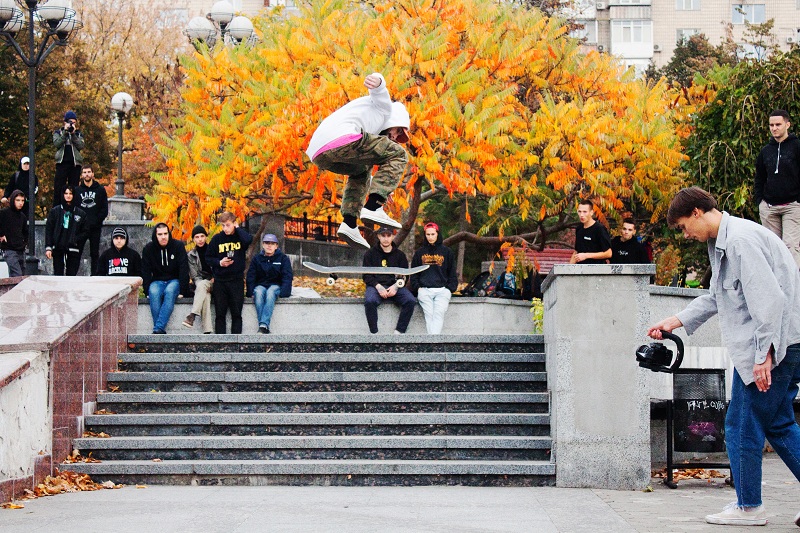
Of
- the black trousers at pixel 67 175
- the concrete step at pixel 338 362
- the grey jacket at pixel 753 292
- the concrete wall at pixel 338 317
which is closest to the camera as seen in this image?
the grey jacket at pixel 753 292

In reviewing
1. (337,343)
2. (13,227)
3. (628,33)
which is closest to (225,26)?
(13,227)

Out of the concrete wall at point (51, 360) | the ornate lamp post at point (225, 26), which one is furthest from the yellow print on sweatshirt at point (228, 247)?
the ornate lamp post at point (225, 26)

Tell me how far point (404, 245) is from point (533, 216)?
300cm

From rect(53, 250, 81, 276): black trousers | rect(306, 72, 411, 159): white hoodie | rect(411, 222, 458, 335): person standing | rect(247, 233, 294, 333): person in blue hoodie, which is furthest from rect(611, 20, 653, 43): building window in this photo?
rect(306, 72, 411, 159): white hoodie

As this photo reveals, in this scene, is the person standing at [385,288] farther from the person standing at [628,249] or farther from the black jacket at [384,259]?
the person standing at [628,249]

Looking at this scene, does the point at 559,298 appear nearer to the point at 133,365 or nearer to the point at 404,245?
the point at 133,365

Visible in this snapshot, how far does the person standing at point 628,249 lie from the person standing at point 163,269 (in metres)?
5.54

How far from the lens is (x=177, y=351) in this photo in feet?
40.3

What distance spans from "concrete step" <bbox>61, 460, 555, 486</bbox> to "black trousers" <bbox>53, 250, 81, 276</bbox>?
23.4 feet

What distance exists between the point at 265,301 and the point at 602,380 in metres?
6.01

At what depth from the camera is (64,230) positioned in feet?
52.6

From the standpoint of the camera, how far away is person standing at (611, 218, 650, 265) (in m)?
13.9

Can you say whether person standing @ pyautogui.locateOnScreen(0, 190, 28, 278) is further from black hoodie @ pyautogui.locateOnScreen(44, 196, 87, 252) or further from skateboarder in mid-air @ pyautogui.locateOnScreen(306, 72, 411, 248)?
skateboarder in mid-air @ pyautogui.locateOnScreen(306, 72, 411, 248)

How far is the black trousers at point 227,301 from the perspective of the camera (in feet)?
46.8
